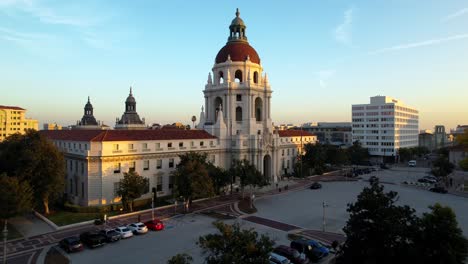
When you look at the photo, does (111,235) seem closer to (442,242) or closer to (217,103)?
(442,242)

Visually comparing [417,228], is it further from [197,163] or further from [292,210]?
[197,163]

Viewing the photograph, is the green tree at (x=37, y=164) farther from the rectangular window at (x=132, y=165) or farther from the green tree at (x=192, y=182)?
the green tree at (x=192, y=182)

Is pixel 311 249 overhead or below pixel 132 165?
below

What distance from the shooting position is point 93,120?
362 feet

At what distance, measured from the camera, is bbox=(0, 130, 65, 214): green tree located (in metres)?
44.6

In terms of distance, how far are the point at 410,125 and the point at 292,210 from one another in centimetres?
11846

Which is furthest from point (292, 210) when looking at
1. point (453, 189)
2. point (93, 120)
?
point (93, 120)

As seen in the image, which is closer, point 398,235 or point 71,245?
point 398,235

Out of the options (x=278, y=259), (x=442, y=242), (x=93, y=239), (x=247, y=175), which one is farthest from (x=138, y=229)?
(x=442, y=242)

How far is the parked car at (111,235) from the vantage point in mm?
35944

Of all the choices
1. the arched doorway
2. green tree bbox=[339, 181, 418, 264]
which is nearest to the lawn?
green tree bbox=[339, 181, 418, 264]

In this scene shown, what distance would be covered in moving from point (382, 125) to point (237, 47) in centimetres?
7957

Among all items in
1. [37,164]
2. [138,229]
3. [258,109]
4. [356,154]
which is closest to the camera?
[138,229]

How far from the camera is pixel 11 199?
36.7m
